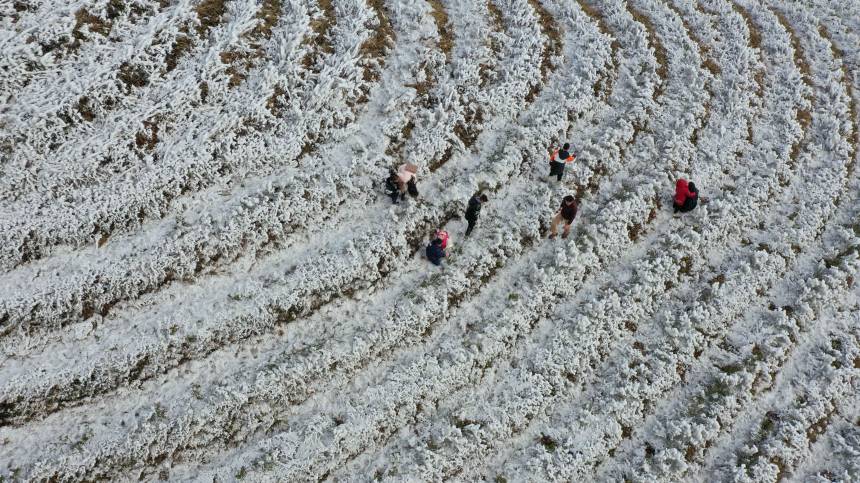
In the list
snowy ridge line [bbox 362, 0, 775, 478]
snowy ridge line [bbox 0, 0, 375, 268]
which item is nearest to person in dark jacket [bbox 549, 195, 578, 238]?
snowy ridge line [bbox 362, 0, 775, 478]

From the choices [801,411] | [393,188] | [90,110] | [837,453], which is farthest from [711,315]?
[90,110]

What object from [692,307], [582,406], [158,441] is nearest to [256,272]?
[158,441]

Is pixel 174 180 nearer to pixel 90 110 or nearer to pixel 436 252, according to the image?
pixel 90 110

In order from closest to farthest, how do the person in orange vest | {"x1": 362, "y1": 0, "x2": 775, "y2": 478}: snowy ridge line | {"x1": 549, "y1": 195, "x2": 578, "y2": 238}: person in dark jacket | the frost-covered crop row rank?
{"x1": 362, "y1": 0, "x2": 775, "y2": 478}: snowy ridge line
the frost-covered crop row
{"x1": 549, "y1": 195, "x2": 578, "y2": 238}: person in dark jacket
the person in orange vest

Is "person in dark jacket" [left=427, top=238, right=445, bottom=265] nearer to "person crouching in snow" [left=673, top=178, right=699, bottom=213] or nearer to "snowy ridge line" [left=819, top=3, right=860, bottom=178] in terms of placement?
"person crouching in snow" [left=673, top=178, right=699, bottom=213]

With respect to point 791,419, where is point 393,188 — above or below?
above

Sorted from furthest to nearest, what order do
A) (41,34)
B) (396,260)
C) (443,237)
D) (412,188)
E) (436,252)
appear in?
(41,34), (412,188), (396,260), (436,252), (443,237)
